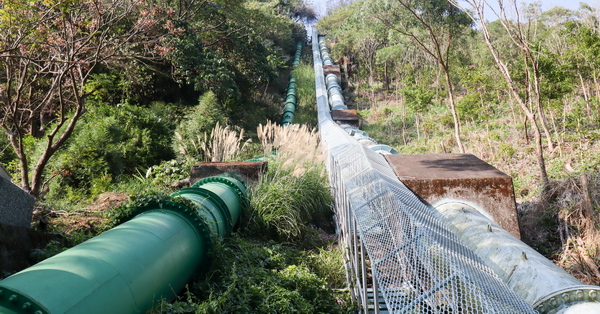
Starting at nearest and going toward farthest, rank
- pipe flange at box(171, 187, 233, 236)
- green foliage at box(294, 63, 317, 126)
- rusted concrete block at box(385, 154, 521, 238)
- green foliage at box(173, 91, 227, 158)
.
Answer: pipe flange at box(171, 187, 233, 236)
rusted concrete block at box(385, 154, 521, 238)
green foliage at box(173, 91, 227, 158)
green foliage at box(294, 63, 317, 126)

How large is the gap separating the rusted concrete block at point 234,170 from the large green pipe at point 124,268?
208 cm

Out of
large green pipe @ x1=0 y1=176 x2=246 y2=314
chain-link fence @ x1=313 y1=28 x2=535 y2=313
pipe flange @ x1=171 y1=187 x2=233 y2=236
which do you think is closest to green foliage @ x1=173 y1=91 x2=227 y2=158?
pipe flange @ x1=171 y1=187 x2=233 y2=236

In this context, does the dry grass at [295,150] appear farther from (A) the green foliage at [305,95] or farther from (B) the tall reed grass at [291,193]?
(A) the green foliage at [305,95]

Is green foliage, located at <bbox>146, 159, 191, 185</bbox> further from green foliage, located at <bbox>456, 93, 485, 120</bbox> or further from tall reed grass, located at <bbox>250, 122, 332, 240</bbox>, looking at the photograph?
green foliage, located at <bbox>456, 93, 485, 120</bbox>

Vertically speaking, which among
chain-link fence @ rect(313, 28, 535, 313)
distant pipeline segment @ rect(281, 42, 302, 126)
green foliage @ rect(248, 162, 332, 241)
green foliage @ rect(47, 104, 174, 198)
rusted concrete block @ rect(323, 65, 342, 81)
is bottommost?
green foliage @ rect(248, 162, 332, 241)

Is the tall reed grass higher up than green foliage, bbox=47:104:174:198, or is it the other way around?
green foliage, bbox=47:104:174:198

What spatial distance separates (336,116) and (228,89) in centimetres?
418

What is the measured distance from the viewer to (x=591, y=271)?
441 centimetres

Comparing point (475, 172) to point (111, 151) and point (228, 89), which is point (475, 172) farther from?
point (228, 89)

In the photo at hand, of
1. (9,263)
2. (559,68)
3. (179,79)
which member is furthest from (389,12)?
(9,263)

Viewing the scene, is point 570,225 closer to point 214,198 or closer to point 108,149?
point 214,198

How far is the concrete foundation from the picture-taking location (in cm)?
342

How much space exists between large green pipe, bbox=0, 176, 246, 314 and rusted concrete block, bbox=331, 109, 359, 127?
1002cm

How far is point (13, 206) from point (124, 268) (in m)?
1.89
